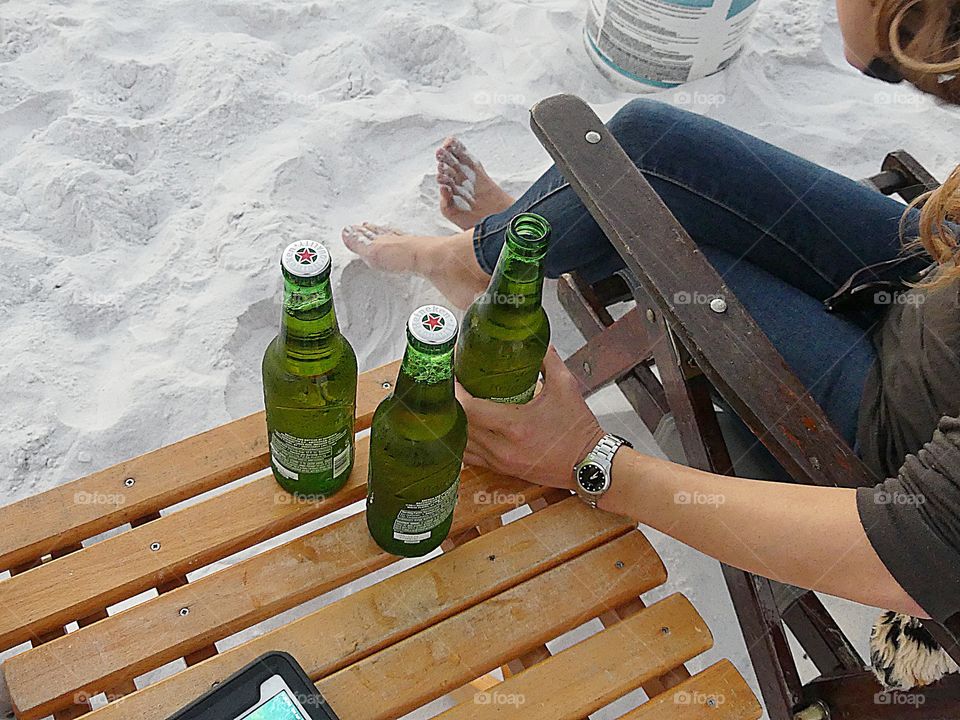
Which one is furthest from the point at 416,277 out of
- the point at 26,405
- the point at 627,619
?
the point at 627,619

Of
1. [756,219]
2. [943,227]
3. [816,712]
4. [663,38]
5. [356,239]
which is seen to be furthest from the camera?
[663,38]

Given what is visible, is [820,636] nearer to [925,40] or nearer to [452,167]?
[925,40]

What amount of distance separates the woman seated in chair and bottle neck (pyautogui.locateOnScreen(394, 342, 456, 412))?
0.12 meters

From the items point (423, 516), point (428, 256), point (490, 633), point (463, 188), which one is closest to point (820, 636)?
point (490, 633)

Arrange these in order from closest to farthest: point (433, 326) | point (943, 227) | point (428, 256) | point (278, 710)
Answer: point (433, 326), point (278, 710), point (943, 227), point (428, 256)

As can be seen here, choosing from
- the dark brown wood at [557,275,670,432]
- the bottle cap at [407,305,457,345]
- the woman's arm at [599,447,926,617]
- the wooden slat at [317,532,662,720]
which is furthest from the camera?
the dark brown wood at [557,275,670,432]

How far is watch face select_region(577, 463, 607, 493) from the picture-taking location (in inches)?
42.6

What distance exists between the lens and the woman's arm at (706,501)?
882 millimetres

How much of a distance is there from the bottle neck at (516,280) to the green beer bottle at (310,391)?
0.55 ft

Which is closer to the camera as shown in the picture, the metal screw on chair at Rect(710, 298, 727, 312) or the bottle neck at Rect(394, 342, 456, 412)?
the bottle neck at Rect(394, 342, 456, 412)

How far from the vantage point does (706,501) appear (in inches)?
39.7

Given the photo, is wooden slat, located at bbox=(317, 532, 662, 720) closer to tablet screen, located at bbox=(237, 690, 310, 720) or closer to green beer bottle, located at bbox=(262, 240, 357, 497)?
tablet screen, located at bbox=(237, 690, 310, 720)

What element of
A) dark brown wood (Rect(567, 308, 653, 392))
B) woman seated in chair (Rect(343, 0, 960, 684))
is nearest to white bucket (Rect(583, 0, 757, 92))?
woman seated in chair (Rect(343, 0, 960, 684))

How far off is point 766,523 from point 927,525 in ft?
0.55
